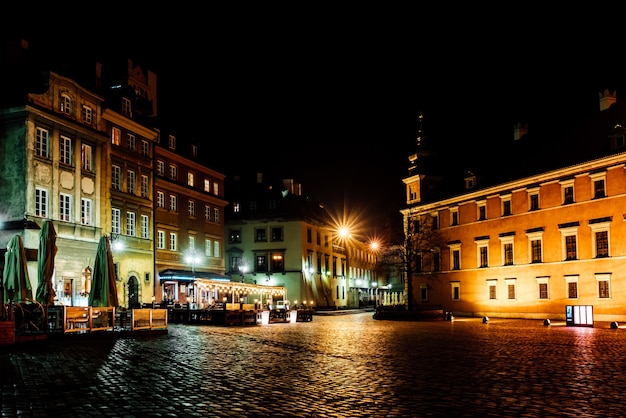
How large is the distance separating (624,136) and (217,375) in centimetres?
3644

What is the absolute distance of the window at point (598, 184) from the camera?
141ft

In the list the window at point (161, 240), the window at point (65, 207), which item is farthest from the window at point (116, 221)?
the window at point (161, 240)

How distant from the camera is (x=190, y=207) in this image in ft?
183

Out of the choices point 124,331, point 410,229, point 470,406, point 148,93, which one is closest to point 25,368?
point 470,406

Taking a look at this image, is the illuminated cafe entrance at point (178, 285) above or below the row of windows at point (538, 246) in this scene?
below

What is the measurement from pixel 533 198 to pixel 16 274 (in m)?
36.3

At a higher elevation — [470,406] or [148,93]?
[148,93]

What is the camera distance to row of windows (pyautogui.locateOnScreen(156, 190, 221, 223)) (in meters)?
51.2

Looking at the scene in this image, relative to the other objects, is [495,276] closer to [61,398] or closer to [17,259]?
[17,259]

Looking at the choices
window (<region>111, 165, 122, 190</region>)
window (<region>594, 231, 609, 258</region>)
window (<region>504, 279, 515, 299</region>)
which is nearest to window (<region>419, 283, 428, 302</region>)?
window (<region>504, 279, 515, 299</region>)

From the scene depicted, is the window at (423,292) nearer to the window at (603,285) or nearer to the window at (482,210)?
the window at (482,210)

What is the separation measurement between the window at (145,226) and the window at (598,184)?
30964mm

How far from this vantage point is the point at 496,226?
2095 inches

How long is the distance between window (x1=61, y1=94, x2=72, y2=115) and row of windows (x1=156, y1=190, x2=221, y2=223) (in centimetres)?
1261
